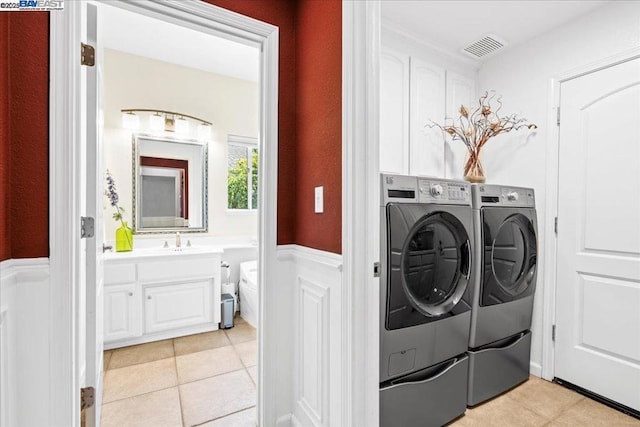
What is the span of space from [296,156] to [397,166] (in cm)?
87

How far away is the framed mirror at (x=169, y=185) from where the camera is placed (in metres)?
3.01

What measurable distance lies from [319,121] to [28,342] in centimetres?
138

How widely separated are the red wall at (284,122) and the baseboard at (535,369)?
1.99 meters

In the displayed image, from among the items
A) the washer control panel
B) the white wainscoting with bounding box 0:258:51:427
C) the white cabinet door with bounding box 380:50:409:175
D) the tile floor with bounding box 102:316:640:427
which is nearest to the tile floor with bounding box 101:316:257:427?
the tile floor with bounding box 102:316:640:427

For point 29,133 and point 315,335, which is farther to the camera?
point 315,335

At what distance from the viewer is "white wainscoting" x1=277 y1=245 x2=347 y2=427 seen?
1.27m

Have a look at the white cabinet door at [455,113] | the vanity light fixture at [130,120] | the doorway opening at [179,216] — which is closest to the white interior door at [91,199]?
the doorway opening at [179,216]

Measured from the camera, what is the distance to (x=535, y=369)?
86.1 inches

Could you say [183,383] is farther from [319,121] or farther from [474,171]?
[474,171]

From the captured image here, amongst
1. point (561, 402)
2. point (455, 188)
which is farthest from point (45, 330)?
point (561, 402)

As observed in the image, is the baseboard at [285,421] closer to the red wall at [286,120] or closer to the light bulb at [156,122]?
the red wall at [286,120]

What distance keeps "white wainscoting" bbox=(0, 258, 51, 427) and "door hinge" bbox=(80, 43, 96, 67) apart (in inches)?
31.0

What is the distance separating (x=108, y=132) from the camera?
286cm

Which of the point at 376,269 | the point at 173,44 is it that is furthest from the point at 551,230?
the point at 173,44
